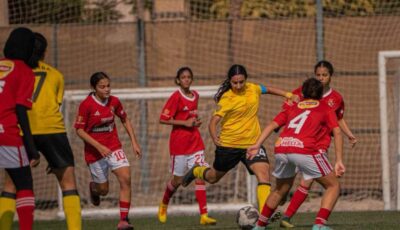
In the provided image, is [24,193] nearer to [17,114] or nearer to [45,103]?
[17,114]

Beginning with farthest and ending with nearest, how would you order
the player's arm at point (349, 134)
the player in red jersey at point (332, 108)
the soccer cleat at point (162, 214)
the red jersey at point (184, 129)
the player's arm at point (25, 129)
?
the soccer cleat at point (162, 214) → the red jersey at point (184, 129) → the player's arm at point (349, 134) → the player in red jersey at point (332, 108) → the player's arm at point (25, 129)

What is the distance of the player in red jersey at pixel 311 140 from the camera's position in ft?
30.3

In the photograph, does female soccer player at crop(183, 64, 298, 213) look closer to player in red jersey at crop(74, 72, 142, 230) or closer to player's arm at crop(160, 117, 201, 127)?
player in red jersey at crop(74, 72, 142, 230)

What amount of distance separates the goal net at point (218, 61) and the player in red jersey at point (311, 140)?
6256mm

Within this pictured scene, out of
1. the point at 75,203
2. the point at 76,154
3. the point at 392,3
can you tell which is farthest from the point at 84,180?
the point at 75,203

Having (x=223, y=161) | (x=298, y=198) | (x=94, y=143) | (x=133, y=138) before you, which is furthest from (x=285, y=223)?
(x=94, y=143)

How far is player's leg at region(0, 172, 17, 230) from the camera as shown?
27.1 ft

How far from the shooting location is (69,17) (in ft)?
57.6

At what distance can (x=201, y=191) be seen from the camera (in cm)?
1247

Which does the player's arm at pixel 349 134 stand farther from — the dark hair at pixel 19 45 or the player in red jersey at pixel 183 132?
the dark hair at pixel 19 45

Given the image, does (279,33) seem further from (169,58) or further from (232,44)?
(169,58)

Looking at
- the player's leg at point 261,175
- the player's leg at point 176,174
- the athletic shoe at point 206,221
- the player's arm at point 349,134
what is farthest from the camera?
the player's leg at point 176,174

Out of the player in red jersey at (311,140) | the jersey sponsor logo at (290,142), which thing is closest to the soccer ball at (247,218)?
the player in red jersey at (311,140)

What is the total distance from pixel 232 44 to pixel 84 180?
3.30m
